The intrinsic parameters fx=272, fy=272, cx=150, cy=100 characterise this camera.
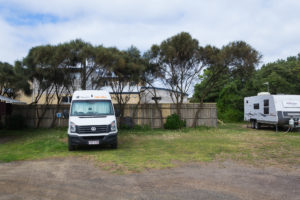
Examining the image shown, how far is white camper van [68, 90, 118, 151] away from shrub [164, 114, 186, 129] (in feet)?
29.3

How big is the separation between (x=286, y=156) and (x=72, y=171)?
7.30 metres

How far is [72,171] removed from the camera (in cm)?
753

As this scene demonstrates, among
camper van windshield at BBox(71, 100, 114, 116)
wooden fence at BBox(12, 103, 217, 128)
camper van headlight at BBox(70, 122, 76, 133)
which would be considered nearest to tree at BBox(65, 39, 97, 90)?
wooden fence at BBox(12, 103, 217, 128)

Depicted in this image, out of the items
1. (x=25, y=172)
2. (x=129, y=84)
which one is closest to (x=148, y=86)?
(x=129, y=84)

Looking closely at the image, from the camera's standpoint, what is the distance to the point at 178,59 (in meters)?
19.7

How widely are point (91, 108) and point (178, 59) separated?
970cm

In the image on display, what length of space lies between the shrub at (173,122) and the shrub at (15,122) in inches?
444

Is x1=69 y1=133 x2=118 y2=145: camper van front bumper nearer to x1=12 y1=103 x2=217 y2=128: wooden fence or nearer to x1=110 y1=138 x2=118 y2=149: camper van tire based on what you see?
x1=110 y1=138 x2=118 y2=149: camper van tire

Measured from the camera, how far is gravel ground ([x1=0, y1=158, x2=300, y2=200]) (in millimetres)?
5320

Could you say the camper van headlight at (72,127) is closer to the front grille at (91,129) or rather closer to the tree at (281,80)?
the front grille at (91,129)

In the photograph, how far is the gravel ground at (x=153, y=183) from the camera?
17.5ft

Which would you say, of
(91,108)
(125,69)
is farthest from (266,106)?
(91,108)

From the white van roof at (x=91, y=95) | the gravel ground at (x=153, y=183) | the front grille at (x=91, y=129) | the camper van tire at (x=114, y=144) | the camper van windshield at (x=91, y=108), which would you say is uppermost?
the white van roof at (x=91, y=95)

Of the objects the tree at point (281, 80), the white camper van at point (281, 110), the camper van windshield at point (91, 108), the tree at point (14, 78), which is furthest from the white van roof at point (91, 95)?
the tree at point (281, 80)
